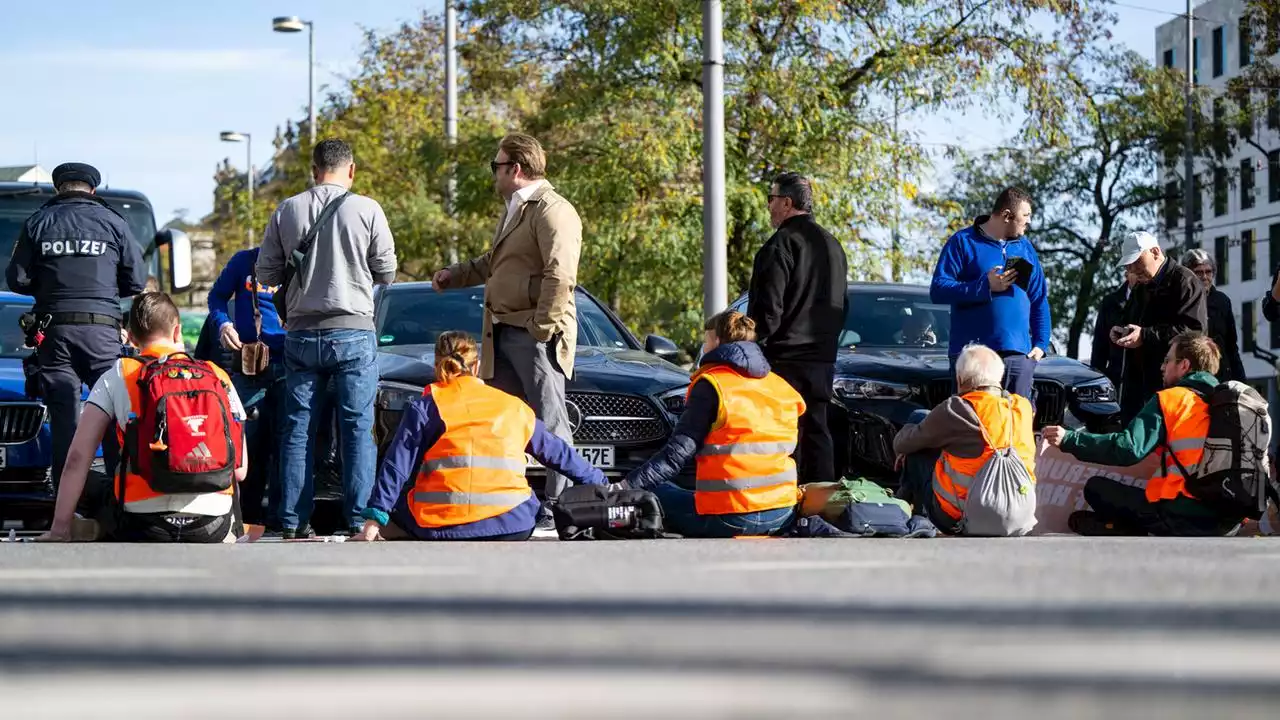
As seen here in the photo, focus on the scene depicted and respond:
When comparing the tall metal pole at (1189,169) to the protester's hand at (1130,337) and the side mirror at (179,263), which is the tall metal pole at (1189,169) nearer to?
the side mirror at (179,263)

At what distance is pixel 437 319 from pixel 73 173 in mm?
2328

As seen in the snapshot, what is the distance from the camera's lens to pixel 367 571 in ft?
22.3

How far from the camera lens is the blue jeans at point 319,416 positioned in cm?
966

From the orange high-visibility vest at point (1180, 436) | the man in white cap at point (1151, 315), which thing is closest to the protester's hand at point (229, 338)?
the orange high-visibility vest at point (1180, 436)

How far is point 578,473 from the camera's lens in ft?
30.0

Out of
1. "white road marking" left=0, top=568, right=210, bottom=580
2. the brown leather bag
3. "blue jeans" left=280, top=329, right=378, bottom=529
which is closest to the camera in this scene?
"white road marking" left=0, top=568, right=210, bottom=580

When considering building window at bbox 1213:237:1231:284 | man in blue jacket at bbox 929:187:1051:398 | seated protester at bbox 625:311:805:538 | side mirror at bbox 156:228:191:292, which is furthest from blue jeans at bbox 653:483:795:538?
building window at bbox 1213:237:1231:284

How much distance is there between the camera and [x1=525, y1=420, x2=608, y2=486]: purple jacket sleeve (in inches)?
359

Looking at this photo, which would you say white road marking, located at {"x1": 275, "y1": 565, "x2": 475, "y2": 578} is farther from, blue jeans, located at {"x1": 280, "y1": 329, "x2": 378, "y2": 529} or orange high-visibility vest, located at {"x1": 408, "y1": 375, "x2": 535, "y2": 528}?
blue jeans, located at {"x1": 280, "y1": 329, "x2": 378, "y2": 529}

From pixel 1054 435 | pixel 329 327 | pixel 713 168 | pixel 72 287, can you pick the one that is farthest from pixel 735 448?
pixel 713 168

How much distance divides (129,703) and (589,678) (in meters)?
0.89

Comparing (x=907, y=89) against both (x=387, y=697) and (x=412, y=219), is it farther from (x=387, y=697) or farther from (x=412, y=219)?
(x=387, y=697)

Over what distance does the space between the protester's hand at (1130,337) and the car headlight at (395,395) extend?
13.1 ft

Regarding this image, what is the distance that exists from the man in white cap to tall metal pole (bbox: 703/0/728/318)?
4704 mm
